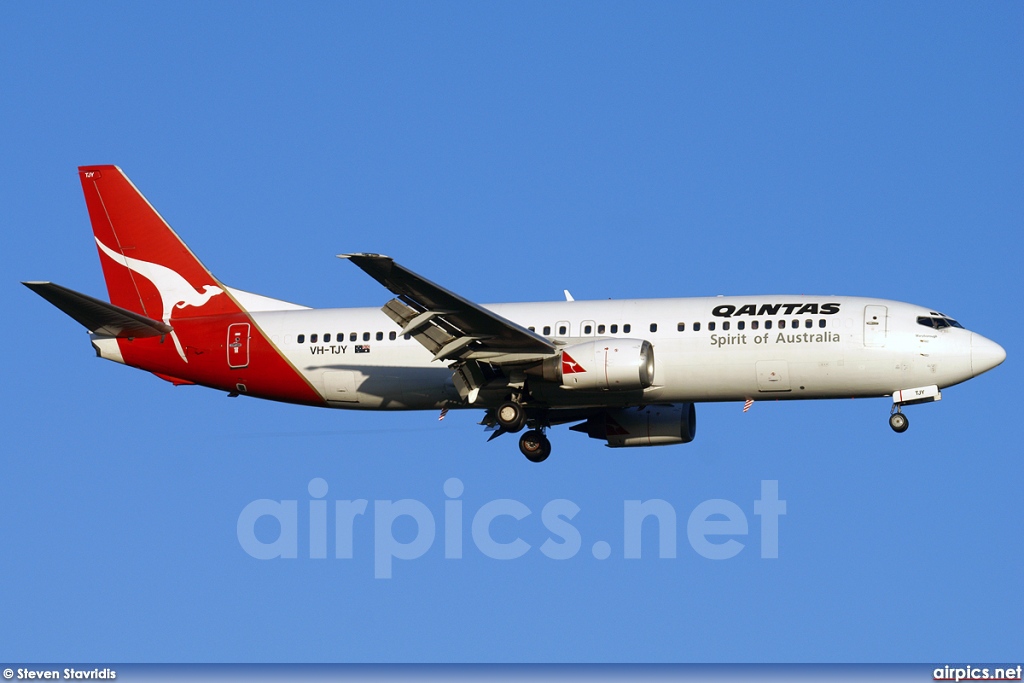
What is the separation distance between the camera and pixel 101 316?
163 feet

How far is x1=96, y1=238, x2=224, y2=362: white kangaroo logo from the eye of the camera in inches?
2067

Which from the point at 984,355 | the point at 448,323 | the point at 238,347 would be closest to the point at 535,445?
the point at 448,323

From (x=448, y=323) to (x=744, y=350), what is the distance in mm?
8422

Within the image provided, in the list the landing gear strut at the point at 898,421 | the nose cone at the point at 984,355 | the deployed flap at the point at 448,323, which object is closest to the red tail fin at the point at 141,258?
the deployed flap at the point at 448,323

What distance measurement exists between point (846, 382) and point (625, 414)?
7.82m

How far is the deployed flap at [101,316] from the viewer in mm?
47500

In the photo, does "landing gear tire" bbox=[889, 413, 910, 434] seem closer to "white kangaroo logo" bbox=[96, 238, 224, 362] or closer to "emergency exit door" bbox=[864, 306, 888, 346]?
"emergency exit door" bbox=[864, 306, 888, 346]

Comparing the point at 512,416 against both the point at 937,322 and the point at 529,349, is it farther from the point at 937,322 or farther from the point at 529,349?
the point at 937,322

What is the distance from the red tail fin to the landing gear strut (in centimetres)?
2073

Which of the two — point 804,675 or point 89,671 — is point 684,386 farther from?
Result: point 89,671

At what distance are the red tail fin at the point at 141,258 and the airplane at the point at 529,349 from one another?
2.6 inches

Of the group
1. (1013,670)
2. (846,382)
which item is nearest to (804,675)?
(1013,670)

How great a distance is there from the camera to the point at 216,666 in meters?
40.0

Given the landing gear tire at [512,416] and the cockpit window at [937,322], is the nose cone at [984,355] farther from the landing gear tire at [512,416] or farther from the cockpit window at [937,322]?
the landing gear tire at [512,416]
